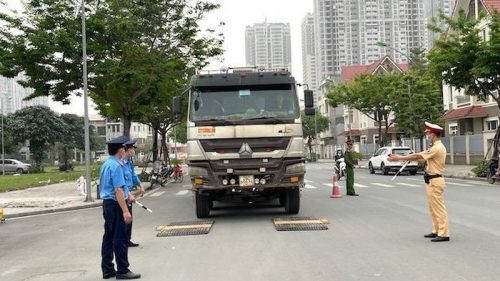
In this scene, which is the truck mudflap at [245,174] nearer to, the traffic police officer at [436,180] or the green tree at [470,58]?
the traffic police officer at [436,180]

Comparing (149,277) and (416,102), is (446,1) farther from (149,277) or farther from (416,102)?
(149,277)

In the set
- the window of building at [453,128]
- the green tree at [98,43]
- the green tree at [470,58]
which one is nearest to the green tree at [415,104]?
the window of building at [453,128]

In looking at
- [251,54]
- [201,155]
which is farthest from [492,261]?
[251,54]

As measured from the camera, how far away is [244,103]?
11.9m

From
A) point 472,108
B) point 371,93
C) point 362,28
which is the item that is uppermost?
point 362,28

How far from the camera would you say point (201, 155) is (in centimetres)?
1156

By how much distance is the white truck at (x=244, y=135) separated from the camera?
11.5 meters

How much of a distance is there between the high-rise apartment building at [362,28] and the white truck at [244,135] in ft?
290

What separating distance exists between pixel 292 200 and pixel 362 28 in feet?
310

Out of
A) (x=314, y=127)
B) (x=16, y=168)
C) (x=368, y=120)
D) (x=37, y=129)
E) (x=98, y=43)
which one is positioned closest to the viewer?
(x=98, y=43)

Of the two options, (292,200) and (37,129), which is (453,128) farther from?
(37,129)

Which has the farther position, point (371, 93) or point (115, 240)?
point (371, 93)

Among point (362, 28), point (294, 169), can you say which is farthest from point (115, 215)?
point (362, 28)

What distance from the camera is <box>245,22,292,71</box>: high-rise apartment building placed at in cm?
7519
